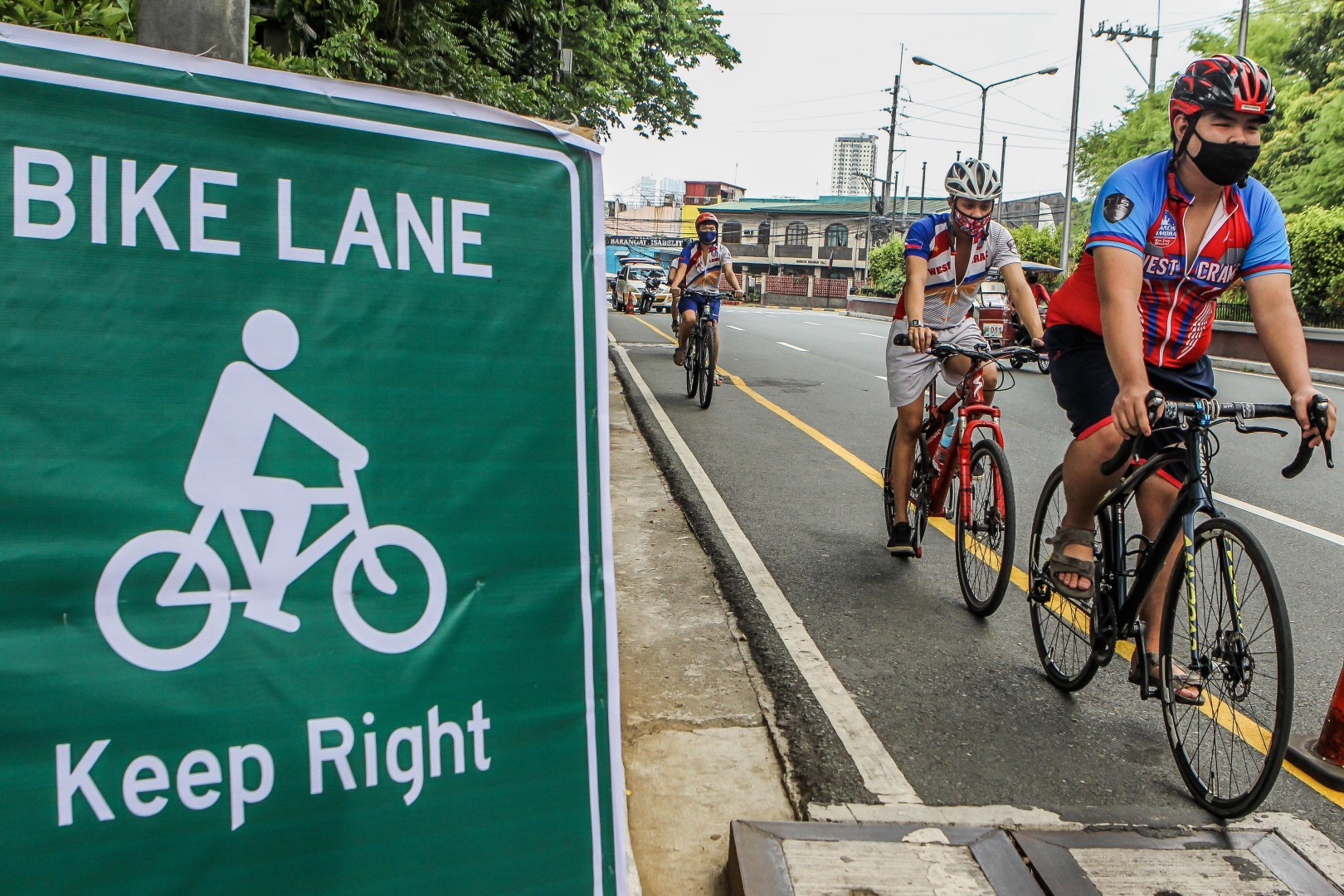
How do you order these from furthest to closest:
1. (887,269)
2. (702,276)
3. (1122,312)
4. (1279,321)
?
(887,269) → (702,276) → (1279,321) → (1122,312)

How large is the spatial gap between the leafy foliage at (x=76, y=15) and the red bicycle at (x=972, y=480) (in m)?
3.35

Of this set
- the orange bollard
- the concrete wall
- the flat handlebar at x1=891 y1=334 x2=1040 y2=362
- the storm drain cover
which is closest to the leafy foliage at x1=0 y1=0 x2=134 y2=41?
the storm drain cover

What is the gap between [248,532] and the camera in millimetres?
1585

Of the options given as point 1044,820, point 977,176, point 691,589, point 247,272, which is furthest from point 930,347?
point 247,272

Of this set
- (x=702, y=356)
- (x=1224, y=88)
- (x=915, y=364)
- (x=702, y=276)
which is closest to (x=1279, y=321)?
(x=1224, y=88)

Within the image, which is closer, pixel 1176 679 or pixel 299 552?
pixel 299 552

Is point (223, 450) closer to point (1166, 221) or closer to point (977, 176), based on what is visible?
point (1166, 221)

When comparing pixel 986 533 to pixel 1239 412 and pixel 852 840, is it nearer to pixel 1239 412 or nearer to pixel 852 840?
pixel 1239 412

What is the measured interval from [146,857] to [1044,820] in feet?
7.77

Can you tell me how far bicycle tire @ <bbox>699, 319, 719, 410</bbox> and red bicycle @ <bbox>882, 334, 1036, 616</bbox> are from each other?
595 cm

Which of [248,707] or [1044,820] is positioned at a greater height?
[248,707]

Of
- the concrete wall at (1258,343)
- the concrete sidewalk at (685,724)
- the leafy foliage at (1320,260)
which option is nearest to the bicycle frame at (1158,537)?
the concrete sidewalk at (685,724)

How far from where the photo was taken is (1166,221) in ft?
11.1

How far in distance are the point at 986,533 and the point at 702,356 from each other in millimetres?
7057
